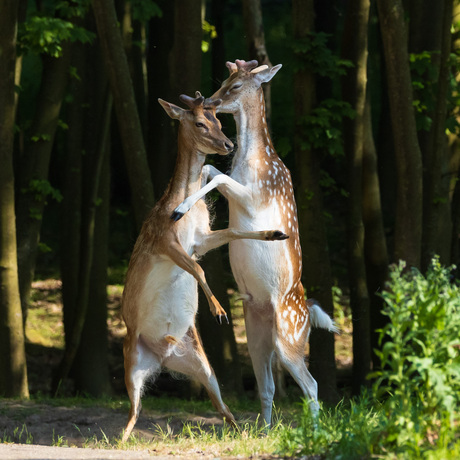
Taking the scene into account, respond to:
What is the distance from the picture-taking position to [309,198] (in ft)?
32.3

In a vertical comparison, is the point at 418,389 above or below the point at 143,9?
below

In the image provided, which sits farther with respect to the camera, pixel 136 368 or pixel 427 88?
pixel 427 88

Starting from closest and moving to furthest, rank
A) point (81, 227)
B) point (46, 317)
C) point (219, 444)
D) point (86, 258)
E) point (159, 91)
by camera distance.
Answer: point (219, 444) → point (86, 258) → point (81, 227) → point (159, 91) → point (46, 317)

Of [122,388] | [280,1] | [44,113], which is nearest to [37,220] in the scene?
[44,113]

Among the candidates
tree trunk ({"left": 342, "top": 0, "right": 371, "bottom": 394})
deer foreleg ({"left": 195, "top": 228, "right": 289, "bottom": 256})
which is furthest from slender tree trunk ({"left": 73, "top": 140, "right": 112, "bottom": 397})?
deer foreleg ({"left": 195, "top": 228, "right": 289, "bottom": 256})

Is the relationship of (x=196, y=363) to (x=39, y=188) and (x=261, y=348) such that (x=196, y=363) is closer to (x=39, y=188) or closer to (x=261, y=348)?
(x=261, y=348)

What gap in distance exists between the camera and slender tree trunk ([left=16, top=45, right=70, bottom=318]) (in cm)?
1055

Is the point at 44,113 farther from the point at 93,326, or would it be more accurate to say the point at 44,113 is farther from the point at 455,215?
the point at 455,215

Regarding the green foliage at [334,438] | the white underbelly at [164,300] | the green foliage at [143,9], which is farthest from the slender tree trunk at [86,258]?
the green foliage at [334,438]

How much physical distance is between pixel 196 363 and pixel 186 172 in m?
1.50

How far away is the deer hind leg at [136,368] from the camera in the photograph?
270 inches

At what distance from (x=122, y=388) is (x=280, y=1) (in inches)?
613

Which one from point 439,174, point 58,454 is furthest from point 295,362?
point 439,174

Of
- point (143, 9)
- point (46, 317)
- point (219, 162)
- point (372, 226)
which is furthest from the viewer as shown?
point (46, 317)
